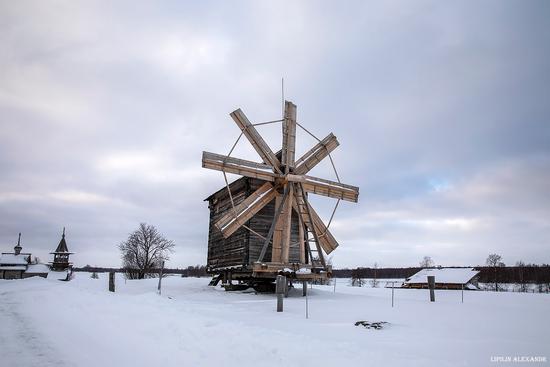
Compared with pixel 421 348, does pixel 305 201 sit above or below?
above

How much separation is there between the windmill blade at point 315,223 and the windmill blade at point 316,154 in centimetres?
172

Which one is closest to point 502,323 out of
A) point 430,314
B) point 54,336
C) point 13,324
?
point 430,314

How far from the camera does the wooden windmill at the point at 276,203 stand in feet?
59.4

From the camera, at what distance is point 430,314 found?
11.9m

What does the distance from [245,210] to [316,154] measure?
527cm

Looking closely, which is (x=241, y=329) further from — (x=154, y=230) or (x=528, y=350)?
(x=154, y=230)

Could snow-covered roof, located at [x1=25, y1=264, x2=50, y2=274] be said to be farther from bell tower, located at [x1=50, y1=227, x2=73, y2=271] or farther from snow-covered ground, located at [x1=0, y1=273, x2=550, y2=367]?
snow-covered ground, located at [x1=0, y1=273, x2=550, y2=367]

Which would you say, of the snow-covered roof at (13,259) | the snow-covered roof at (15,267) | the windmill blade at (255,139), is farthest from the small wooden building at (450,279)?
the snow-covered roof at (13,259)

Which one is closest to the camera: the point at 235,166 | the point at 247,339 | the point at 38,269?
the point at 247,339

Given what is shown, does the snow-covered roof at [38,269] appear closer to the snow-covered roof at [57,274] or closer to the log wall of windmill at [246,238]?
the snow-covered roof at [57,274]

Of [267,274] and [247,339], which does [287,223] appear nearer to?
[267,274]

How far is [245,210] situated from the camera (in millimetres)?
18844

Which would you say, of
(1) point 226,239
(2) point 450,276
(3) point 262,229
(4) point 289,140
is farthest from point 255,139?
(2) point 450,276

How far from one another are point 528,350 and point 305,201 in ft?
42.9
